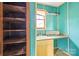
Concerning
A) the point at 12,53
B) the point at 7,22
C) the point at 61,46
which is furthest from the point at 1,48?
the point at 61,46

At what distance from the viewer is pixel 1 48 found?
120cm

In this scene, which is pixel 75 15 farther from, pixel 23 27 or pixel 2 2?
pixel 2 2

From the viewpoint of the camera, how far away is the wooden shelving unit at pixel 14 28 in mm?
1203

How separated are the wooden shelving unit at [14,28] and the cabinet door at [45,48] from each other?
10cm

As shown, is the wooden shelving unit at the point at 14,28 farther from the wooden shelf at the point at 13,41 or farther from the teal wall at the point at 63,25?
the teal wall at the point at 63,25

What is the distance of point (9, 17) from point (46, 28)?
0.35m

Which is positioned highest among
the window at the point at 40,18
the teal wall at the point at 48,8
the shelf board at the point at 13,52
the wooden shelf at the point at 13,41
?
the teal wall at the point at 48,8

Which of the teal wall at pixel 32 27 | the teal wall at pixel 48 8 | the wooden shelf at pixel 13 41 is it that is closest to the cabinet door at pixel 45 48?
Answer: the teal wall at pixel 32 27

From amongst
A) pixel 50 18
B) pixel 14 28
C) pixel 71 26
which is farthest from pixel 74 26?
pixel 14 28

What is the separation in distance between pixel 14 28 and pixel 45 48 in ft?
1.10

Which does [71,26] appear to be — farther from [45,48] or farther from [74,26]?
[45,48]

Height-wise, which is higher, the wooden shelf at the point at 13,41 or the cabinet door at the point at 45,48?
the wooden shelf at the point at 13,41

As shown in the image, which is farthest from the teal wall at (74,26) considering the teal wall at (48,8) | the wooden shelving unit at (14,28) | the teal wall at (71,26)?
the wooden shelving unit at (14,28)

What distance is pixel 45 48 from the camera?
4.00ft
